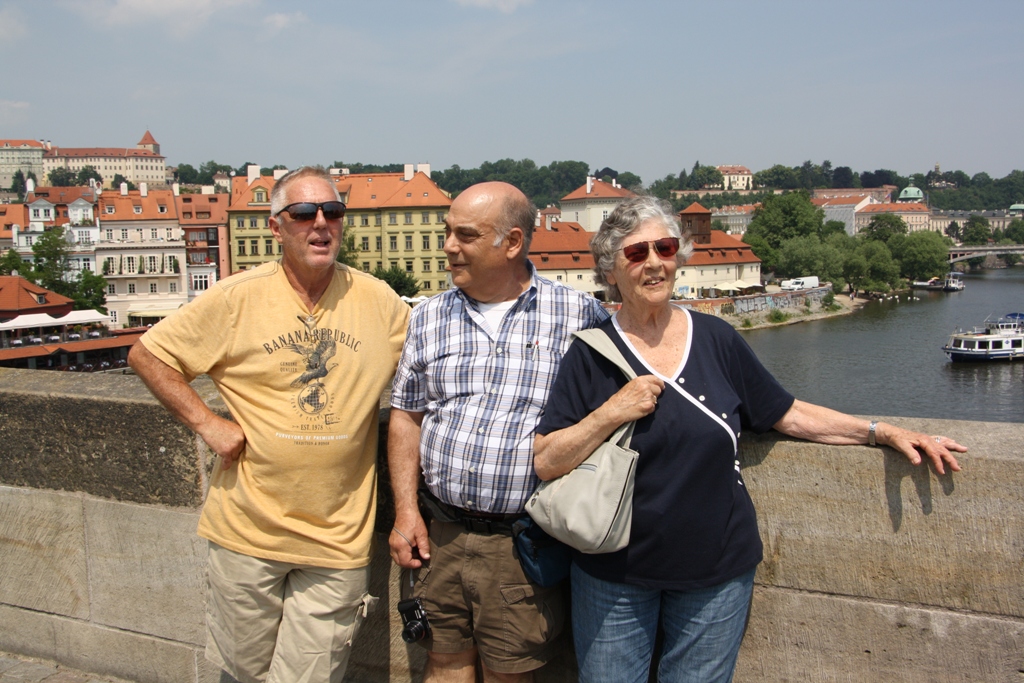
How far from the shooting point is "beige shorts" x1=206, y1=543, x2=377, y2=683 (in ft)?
7.45

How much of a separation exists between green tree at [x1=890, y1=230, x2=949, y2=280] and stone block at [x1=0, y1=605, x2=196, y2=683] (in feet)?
274

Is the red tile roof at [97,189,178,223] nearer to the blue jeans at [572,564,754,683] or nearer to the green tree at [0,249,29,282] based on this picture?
the green tree at [0,249,29,282]

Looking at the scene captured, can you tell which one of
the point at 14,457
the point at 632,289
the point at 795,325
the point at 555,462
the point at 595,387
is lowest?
the point at 795,325

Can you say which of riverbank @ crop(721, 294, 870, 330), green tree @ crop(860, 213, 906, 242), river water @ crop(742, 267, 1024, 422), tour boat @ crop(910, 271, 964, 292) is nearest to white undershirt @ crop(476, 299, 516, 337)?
river water @ crop(742, 267, 1024, 422)

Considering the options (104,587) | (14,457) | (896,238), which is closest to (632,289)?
(104,587)

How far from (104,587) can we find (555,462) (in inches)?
68.2

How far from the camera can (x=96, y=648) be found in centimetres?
288

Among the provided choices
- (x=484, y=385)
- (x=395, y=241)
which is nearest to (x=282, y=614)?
(x=484, y=385)

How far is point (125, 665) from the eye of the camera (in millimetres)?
2865

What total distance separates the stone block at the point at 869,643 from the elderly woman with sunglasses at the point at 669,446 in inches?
8.6

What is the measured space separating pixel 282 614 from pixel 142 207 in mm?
59027

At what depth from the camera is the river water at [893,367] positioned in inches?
1233

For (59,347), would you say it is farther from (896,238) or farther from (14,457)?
(896,238)

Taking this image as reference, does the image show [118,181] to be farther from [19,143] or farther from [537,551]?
[537,551]
